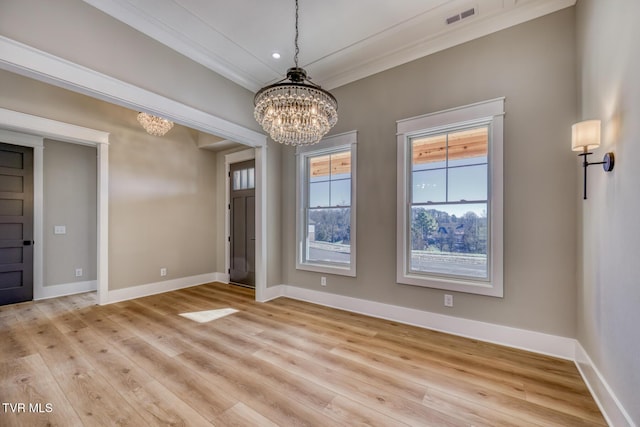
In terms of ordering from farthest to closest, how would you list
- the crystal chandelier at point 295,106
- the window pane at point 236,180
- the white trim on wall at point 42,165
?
the window pane at point 236,180, the white trim on wall at point 42,165, the crystal chandelier at point 295,106

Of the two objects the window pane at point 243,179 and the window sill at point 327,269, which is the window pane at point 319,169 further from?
the window pane at point 243,179

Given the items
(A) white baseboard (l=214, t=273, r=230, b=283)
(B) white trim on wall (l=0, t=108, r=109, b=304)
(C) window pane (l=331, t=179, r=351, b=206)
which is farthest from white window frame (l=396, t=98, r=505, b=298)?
(B) white trim on wall (l=0, t=108, r=109, b=304)

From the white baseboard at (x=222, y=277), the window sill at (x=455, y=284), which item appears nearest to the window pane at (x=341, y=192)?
the window sill at (x=455, y=284)

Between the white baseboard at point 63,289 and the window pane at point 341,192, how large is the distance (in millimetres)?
4819

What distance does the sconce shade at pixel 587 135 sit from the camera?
1938mm

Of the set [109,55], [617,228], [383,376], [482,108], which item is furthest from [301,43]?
[383,376]

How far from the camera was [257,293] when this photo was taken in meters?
4.40

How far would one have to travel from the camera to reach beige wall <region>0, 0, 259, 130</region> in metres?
2.17

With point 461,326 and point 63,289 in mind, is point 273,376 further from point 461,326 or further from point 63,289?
point 63,289

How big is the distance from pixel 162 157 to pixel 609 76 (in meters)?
6.01

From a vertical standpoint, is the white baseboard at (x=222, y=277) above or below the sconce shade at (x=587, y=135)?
below

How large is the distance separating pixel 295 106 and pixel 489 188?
2.25 m

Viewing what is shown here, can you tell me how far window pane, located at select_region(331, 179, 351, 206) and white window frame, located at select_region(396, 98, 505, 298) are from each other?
0.82 metres

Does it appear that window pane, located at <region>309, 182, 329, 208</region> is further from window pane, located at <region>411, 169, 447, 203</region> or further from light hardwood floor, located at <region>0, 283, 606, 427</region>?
light hardwood floor, located at <region>0, 283, 606, 427</region>
